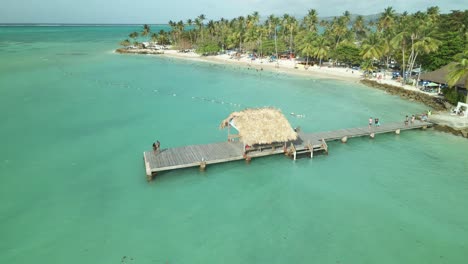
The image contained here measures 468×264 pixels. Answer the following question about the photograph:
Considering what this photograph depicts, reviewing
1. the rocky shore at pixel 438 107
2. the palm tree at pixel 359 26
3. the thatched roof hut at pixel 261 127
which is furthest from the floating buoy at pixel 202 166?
the palm tree at pixel 359 26

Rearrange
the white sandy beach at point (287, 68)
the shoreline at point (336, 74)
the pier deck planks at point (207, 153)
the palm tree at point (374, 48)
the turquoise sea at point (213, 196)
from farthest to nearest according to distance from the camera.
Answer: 1. the white sandy beach at point (287, 68)
2. the palm tree at point (374, 48)
3. the shoreline at point (336, 74)
4. the pier deck planks at point (207, 153)
5. the turquoise sea at point (213, 196)

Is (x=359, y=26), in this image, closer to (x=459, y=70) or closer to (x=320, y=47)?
(x=320, y=47)

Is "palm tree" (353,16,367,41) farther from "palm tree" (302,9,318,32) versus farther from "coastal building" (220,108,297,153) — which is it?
"coastal building" (220,108,297,153)

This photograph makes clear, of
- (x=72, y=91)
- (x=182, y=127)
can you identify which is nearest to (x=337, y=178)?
(x=182, y=127)

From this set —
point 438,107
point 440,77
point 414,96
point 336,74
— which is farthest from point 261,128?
point 336,74

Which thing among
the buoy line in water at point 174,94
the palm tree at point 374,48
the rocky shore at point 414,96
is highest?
the palm tree at point 374,48

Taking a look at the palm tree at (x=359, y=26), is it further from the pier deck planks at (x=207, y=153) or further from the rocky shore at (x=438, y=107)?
the pier deck planks at (x=207, y=153)

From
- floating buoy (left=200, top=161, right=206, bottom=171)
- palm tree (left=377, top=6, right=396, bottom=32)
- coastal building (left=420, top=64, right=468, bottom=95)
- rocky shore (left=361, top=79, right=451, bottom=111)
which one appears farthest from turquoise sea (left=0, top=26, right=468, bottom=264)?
palm tree (left=377, top=6, right=396, bottom=32)
